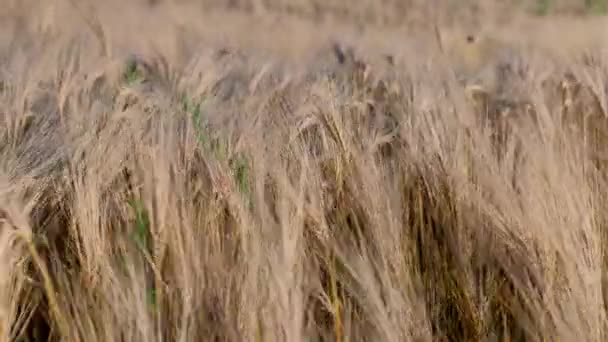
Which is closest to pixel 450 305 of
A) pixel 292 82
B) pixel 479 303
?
pixel 479 303

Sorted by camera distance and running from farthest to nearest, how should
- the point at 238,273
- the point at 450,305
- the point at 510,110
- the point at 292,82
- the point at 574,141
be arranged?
the point at 292,82
the point at 510,110
the point at 574,141
the point at 450,305
the point at 238,273

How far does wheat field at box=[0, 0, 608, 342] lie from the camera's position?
957mm

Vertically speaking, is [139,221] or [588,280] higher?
[139,221]

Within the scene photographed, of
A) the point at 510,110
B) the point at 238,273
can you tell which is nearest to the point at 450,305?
the point at 238,273

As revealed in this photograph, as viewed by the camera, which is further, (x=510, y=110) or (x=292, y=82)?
(x=292, y=82)

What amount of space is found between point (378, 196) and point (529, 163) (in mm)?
258

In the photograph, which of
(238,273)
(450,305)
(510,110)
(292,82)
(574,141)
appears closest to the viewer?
(238,273)

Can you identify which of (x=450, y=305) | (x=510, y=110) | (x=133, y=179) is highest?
(x=133, y=179)

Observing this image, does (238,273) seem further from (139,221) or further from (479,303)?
(479,303)

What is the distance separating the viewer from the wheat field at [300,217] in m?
0.96

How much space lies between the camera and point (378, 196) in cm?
109

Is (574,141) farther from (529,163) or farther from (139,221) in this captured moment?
(139,221)

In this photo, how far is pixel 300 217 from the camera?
1012 mm

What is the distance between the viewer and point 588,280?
3.23 ft
